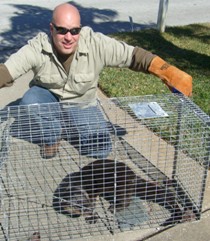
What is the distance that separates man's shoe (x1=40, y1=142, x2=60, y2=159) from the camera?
3414 mm

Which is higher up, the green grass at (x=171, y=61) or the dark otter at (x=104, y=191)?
the green grass at (x=171, y=61)

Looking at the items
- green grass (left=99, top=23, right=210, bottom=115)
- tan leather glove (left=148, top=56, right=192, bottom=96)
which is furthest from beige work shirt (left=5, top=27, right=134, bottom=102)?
green grass (left=99, top=23, right=210, bottom=115)

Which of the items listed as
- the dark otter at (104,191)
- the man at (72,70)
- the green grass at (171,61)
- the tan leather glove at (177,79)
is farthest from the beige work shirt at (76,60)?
the green grass at (171,61)

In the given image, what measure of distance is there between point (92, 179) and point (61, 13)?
1146 mm

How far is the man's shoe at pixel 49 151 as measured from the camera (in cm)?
341

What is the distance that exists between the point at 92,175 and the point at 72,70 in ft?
3.08

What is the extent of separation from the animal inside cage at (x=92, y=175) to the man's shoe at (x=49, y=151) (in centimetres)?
2

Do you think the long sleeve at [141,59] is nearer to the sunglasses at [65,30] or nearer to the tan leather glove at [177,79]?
the tan leather glove at [177,79]

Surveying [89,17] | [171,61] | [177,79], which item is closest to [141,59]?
[177,79]

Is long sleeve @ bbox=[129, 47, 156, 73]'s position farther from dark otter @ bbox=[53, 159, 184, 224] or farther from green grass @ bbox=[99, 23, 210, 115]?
green grass @ bbox=[99, 23, 210, 115]

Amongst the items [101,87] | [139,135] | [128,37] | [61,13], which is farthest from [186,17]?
[61,13]

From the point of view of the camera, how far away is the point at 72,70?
3.44 metres

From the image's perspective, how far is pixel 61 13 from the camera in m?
3.11

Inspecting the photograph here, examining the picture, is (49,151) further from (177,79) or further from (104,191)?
(177,79)
